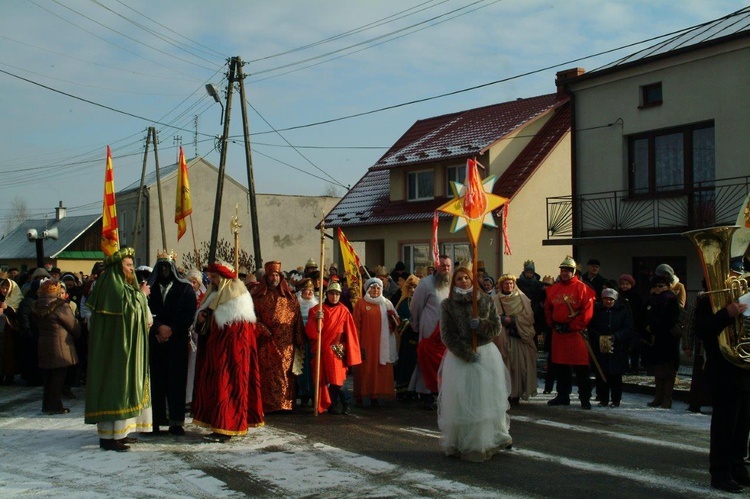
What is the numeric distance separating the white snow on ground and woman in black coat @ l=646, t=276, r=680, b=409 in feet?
4.68

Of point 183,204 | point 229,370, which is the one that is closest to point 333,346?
point 229,370

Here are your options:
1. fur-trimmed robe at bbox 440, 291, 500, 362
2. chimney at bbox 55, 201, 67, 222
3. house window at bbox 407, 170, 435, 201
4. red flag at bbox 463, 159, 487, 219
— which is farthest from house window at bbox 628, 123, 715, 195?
chimney at bbox 55, 201, 67, 222

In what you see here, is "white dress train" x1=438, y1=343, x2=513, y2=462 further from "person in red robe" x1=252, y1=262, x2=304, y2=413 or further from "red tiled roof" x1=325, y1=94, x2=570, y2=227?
"red tiled roof" x1=325, y1=94, x2=570, y2=227

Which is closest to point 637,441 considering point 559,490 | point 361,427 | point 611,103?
point 559,490

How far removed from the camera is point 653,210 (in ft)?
64.3

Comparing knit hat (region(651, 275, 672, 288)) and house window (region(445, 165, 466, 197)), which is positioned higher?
house window (region(445, 165, 466, 197))

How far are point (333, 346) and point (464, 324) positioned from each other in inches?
124

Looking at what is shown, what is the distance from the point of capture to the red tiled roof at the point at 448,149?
27344 millimetres

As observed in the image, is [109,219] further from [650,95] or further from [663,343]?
[650,95]

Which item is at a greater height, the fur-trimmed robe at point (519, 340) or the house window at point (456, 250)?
the house window at point (456, 250)

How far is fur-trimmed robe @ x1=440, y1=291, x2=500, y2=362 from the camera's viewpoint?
8484mm

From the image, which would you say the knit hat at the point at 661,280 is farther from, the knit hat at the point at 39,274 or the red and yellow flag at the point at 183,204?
the knit hat at the point at 39,274

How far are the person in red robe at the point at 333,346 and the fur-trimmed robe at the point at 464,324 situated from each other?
2809mm

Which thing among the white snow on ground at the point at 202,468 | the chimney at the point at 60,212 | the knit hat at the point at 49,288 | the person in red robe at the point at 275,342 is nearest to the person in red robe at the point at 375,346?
the person in red robe at the point at 275,342
